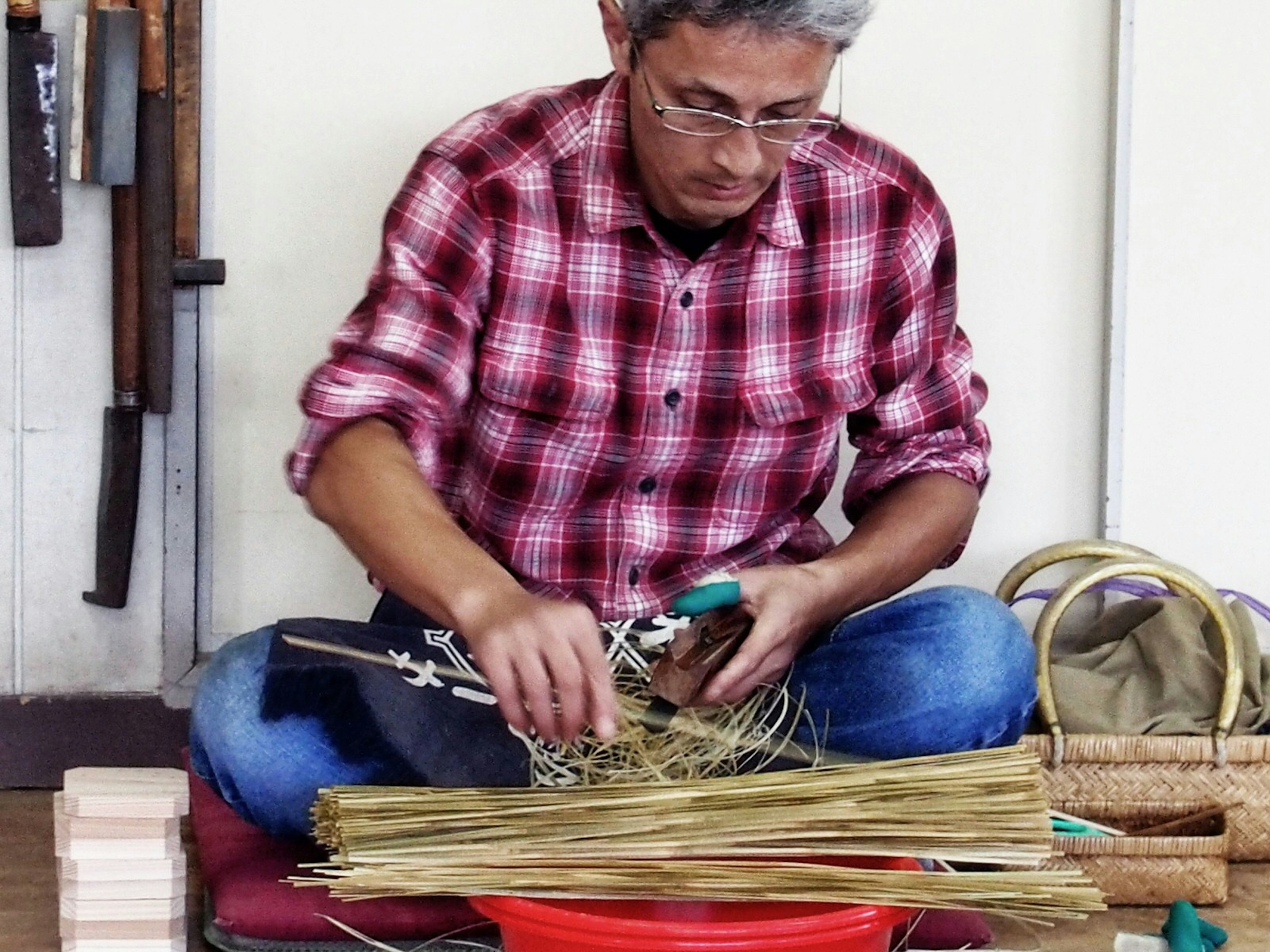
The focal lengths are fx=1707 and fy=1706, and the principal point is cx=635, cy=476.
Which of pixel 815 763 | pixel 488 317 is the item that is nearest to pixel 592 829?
pixel 815 763

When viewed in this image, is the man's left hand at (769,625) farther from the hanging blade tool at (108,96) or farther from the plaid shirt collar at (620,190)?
the hanging blade tool at (108,96)

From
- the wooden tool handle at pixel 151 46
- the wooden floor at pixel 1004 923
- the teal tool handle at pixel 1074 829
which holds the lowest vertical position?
the wooden floor at pixel 1004 923

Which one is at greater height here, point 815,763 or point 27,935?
point 815,763

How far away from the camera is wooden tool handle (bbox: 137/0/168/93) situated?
2434 millimetres

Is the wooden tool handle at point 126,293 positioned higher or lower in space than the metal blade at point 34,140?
lower

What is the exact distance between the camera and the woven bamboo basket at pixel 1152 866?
86.5 inches

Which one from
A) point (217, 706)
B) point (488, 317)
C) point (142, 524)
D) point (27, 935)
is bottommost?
point (27, 935)

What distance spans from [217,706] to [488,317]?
1.85 ft

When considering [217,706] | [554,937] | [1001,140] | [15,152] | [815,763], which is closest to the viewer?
[554,937]

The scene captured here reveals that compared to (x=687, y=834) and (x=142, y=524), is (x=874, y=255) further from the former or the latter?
(x=142, y=524)

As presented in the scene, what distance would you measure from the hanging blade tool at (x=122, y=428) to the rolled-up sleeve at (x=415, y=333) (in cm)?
63

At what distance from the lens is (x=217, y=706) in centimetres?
200

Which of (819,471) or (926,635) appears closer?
(926,635)

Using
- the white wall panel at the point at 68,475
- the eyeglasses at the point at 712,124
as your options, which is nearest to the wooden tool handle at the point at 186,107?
the white wall panel at the point at 68,475
